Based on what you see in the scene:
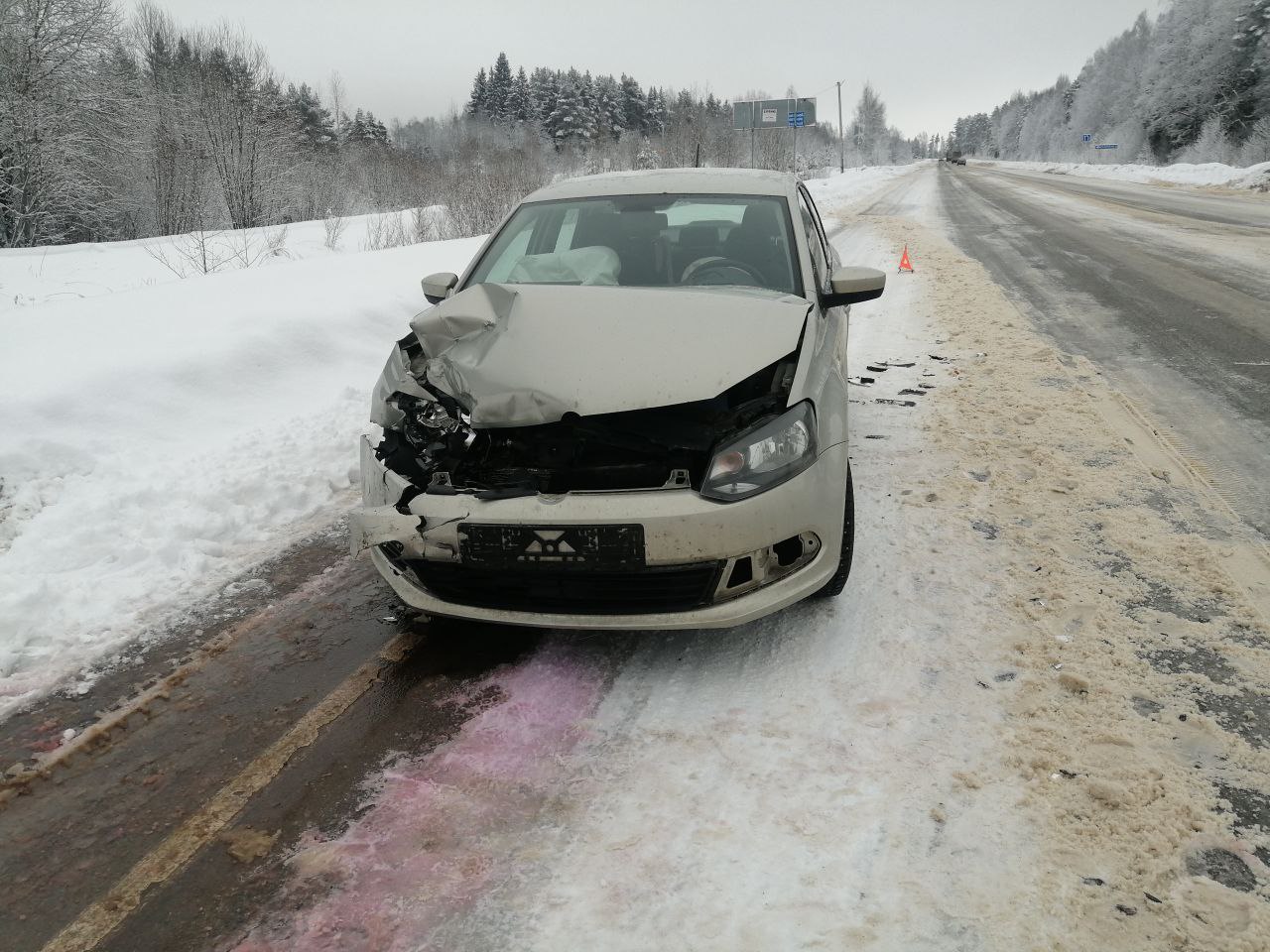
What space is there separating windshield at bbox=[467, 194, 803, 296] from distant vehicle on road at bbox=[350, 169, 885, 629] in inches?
16.6

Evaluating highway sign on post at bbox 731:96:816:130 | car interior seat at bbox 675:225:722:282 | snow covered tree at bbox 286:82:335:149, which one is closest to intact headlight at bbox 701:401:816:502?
car interior seat at bbox 675:225:722:282

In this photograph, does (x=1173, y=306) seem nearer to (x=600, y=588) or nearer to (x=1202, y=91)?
(x=600, y=588)

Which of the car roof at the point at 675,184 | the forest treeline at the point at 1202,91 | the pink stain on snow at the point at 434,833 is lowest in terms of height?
the pink stain on snow at the point at 434,833

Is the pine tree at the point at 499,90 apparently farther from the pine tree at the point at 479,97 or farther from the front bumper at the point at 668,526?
the front bumper at the point at 668,526

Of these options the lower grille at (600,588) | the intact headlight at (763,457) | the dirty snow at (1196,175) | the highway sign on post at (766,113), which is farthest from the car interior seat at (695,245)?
the highway sign on post at (766,113)

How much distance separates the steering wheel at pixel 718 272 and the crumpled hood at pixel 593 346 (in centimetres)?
33

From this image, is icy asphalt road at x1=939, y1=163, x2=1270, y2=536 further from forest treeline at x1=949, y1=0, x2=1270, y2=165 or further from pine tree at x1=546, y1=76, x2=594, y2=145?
pine tree at x1=546, y1=76, x2=594, y2=145

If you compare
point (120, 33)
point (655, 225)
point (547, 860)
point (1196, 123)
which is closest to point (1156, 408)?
point (655, 225)

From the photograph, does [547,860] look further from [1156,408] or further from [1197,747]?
[1156,408]

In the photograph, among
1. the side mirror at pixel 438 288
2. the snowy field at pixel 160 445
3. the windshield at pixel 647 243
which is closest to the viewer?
the snowy field at pixel 160 445

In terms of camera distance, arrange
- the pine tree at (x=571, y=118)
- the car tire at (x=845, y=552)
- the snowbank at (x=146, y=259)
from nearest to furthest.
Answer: the car tire at (x=845, y=552)
the snowbank at (x=146, y=259)
the pine tree at (x=571, y=118)

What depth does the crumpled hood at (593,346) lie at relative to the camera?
8.62ft

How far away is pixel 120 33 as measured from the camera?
22.3 meters

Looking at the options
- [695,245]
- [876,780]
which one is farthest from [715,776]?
[695,245]
